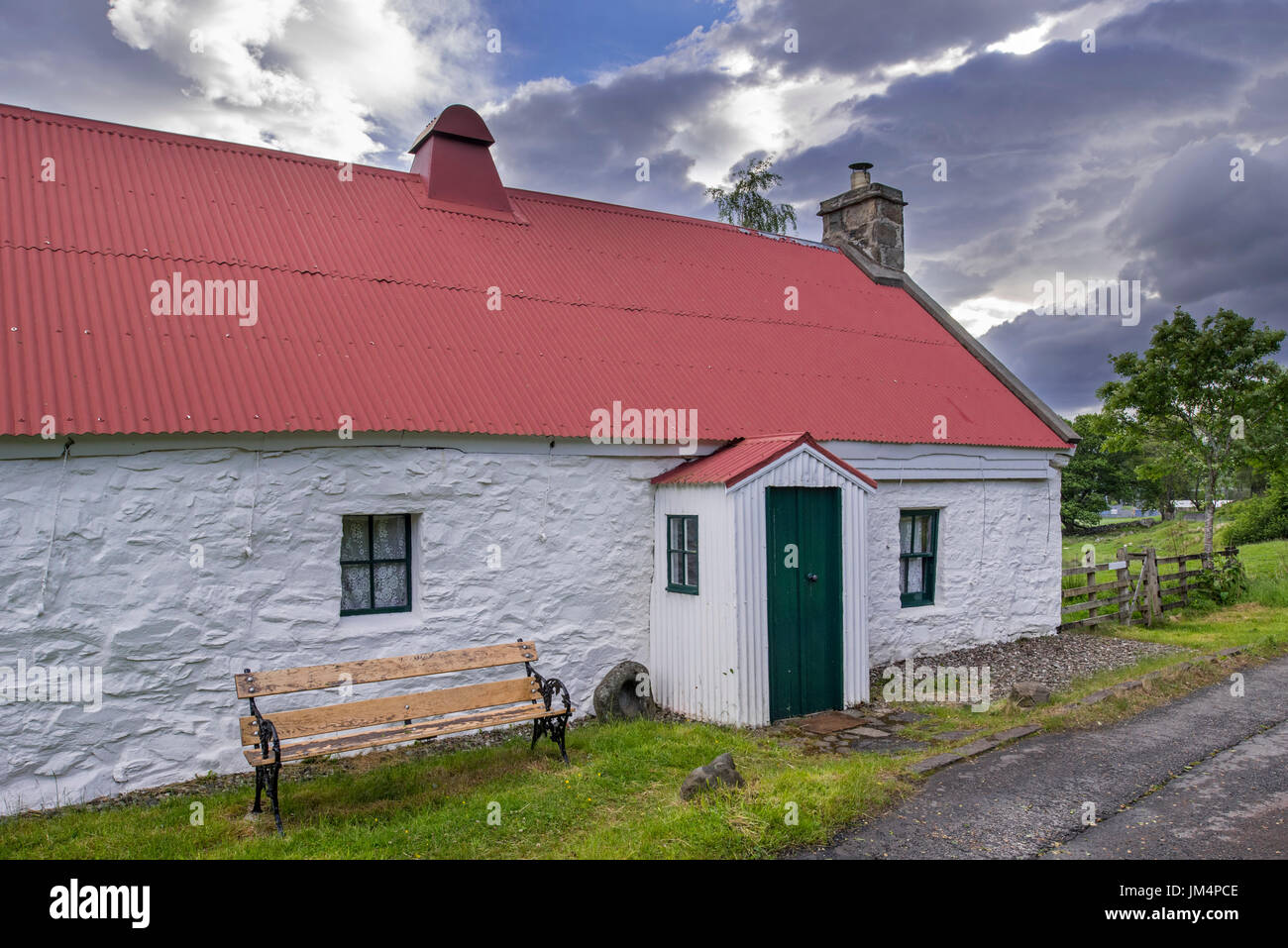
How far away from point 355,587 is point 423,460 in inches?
52.3

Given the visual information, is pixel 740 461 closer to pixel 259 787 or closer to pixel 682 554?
pixel 682 554

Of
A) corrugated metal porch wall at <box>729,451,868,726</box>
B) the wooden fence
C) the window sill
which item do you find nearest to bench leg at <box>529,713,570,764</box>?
the window sill

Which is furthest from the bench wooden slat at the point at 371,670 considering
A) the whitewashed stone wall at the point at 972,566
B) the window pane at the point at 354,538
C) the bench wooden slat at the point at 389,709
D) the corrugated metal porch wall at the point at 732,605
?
the whitewashed stone wall at the point at 972,566

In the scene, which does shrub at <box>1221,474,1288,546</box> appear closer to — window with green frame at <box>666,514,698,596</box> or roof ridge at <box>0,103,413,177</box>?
window with green frame at <box>666,514,698,596</box>

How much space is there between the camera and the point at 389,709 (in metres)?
6.32

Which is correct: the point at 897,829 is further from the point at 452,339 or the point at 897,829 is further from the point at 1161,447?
the point at 1161,447

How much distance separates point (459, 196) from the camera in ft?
37.7

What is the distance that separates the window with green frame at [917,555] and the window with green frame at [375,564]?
6386mm

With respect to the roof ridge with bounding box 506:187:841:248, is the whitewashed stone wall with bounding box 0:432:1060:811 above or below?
below

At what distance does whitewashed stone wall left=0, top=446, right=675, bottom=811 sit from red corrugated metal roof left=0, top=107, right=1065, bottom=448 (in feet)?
1.53

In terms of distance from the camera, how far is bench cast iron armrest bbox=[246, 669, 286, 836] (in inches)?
217

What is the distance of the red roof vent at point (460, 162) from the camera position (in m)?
11.4

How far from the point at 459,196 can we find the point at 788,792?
354 inches

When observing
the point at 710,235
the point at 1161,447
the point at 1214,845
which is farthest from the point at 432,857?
the point at 1161,447
